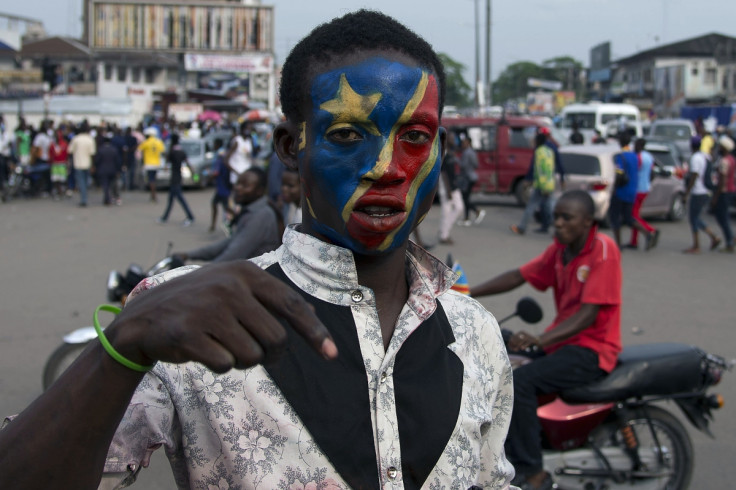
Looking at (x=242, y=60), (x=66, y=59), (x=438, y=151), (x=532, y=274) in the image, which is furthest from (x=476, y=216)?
(x=66, y=59)

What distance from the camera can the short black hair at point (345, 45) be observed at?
1.64 metres

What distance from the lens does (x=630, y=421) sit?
13.8ft

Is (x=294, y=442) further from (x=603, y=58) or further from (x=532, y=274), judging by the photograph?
(x=603, y=58)

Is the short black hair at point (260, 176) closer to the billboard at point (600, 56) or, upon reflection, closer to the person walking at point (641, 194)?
the person walking at point (641, 194)

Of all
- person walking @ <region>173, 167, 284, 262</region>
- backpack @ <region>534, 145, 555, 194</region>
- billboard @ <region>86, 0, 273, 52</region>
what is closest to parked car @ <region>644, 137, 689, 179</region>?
backpack @ <region>534, 145, 555, 194</region>

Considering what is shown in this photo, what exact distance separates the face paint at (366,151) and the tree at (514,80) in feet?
305

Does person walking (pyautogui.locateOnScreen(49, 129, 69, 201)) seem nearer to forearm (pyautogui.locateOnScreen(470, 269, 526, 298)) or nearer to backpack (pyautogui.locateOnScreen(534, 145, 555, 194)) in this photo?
backpack (pyautogui.locateOnScreen(534, 145, 555, 194))

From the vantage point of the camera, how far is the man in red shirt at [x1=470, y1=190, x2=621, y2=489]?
3.82 meters

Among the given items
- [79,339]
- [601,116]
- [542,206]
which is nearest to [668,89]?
[601,116]

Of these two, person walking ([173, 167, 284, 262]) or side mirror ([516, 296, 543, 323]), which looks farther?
person walking ([173, 167, 284, 262])

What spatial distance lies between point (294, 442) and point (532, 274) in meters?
3.31

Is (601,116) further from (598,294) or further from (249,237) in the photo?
(598,294)

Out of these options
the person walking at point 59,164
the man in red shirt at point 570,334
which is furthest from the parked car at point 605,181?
the person walking at point 59,164

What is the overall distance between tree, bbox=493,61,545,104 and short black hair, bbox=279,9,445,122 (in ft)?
305
